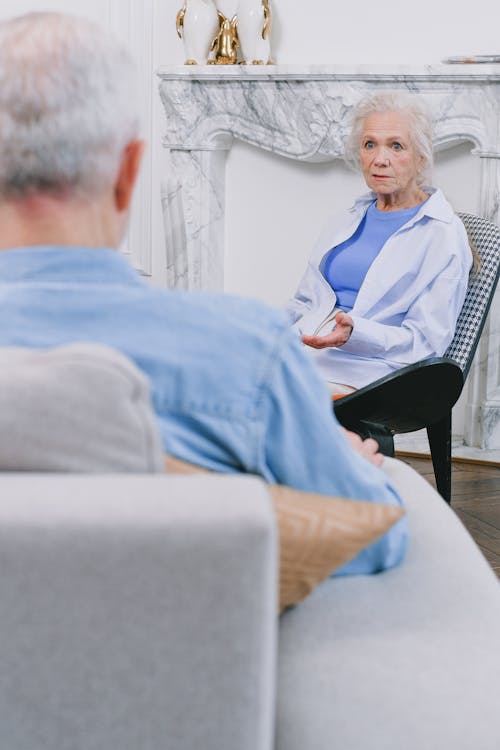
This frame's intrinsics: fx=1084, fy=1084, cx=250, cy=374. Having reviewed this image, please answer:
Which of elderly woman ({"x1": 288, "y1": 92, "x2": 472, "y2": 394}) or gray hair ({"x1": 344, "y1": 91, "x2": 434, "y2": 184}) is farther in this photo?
gray hair ({"x1": 344, "y1": 91, "x2": 434, "y2": 184})

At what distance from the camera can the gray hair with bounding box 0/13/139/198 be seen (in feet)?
3.74

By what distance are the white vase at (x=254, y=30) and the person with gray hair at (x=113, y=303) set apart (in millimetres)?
3338

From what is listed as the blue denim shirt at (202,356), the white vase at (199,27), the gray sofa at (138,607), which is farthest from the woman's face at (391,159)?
the gray sofa at (138,607)

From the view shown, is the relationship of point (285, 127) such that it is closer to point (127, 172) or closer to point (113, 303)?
point (127, 172)

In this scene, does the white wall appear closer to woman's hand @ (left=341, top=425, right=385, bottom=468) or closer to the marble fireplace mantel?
the marble fireplace mantel

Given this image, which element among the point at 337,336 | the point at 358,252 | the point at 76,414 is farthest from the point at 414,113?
the point at 76,414

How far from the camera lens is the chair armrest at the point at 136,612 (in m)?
0.87

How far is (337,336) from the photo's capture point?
2.94m

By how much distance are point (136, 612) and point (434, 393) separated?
199cm

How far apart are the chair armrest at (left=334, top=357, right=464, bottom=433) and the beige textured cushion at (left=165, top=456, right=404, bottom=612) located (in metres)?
1.56

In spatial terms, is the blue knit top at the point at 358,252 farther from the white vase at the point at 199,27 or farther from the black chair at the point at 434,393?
the white vase at the point at 199,27

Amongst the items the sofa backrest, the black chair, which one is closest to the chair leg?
the black chair

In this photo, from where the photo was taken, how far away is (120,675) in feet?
3.03

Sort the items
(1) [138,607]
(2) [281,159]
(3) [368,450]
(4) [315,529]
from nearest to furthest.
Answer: (1) [138,607], (4) [315,529], (3) [368,450], (2) [281,159]
